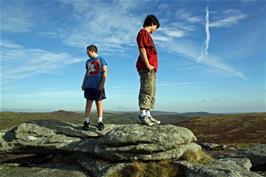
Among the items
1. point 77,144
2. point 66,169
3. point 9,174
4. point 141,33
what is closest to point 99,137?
point 77,144

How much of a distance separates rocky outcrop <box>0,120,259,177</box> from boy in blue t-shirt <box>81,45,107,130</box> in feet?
5.44

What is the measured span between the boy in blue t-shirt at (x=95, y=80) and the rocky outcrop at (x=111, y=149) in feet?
5.44

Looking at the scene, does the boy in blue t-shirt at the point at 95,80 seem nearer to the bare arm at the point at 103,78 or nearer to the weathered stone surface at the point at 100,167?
the bare arm at the point at 103,78

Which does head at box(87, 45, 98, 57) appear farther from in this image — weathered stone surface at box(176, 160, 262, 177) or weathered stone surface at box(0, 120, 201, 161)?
weathered stone surface at box(176, 160, 262, 177)

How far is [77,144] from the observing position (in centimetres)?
1666

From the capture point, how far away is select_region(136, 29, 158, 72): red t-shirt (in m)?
14.8

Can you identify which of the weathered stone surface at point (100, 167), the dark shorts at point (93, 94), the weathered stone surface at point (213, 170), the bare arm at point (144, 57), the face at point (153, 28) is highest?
the face at point (153, 28)

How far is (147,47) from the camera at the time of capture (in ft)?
49.1

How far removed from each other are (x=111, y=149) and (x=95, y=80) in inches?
151

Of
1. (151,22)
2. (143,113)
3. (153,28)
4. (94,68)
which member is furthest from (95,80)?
(151,22)

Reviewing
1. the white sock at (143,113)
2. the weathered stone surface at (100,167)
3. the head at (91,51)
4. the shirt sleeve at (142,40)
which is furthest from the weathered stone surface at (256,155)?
the head at (91,51)

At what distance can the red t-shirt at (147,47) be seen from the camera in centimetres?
1479

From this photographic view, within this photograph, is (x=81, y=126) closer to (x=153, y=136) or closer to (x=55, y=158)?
(x=55, y=158)

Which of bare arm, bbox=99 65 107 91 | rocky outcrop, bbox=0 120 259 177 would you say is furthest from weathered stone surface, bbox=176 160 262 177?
bare arm, bbox=99 65 107 91
